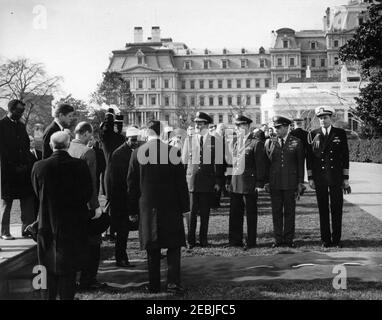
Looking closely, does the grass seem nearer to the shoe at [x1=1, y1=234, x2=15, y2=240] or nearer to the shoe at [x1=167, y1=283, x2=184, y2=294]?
the shoe at [x1=167, y1=283, x2=184, y2=294]

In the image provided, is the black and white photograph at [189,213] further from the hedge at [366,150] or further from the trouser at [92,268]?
the hedge at [366,150]

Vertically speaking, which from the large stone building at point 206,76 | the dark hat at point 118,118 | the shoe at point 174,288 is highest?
the large stone building at point 206,76

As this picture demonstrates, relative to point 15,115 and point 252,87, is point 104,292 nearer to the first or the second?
point 15,115

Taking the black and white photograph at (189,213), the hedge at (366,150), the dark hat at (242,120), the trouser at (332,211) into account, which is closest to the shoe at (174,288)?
the black and white photograph at (189,213)

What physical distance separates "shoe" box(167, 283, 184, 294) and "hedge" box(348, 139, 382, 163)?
23545 millimetres

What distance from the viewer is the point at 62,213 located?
4.54 m

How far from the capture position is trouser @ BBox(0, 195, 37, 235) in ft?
23.5

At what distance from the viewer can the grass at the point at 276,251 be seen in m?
5.17

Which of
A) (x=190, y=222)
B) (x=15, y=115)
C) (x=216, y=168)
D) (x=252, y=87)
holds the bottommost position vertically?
(x=190, y=222)

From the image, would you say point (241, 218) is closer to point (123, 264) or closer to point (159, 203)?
point (123, 264)

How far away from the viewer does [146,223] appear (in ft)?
18.0
